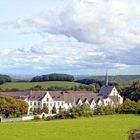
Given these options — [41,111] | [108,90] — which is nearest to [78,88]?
[108,90]

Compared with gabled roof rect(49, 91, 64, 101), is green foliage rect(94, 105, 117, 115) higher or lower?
lower

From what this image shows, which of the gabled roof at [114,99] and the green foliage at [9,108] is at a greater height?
the gabled roof at [114,99]

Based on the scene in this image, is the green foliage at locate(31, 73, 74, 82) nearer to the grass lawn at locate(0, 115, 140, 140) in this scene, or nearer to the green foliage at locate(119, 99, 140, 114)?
the green foliage at locate(119, 99, 140, 114)

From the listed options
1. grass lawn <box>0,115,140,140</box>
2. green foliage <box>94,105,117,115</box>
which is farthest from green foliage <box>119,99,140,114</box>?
grass lawn <box>0,115,140,140</box>

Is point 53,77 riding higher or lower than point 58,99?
higher

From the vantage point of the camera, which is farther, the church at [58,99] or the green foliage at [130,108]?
the church at [58,99]

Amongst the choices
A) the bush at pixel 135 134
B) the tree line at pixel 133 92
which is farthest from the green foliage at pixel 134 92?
the bush at pixel 135 134

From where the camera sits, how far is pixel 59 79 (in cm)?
16312

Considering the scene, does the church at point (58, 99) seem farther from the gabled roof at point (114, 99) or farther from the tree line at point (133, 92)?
the tree line at point (133, 92)

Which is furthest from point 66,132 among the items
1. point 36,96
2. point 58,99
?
point 58,99

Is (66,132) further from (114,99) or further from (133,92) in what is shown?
(114,99)

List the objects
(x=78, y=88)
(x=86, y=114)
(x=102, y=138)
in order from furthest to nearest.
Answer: (x=78, y=88) → (x=86, y=114) → (x=102, y=138)

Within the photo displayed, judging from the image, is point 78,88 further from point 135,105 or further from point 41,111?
point 135,105

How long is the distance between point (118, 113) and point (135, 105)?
11.3 feet
